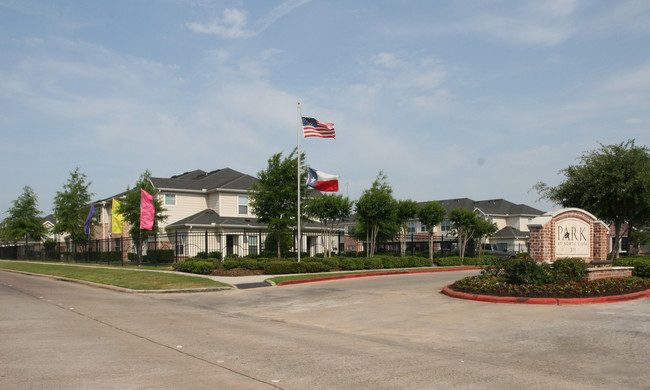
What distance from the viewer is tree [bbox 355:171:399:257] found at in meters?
34.9

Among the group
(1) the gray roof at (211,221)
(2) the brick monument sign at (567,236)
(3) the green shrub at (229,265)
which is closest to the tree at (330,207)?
(1) the gray roof at (211,221)

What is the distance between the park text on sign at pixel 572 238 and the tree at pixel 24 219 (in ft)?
187

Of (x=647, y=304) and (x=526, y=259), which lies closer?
(x=647, y=304)

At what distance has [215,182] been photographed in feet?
155

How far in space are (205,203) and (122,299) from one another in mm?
28458

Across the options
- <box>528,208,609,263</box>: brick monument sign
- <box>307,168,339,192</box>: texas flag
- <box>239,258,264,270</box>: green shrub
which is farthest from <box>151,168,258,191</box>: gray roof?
<box>528,208,609,263</box>: brick monument sign

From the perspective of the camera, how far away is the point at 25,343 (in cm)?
945

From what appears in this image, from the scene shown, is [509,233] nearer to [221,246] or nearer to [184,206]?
[221,246]

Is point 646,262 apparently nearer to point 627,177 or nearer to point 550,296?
point 550,296

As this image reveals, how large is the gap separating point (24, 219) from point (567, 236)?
190ft

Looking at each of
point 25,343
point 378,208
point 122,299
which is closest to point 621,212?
point 378,208

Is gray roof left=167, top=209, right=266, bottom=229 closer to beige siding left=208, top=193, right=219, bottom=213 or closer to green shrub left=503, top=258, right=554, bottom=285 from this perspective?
beige siding left=208, top=193, right=219, bottom=213

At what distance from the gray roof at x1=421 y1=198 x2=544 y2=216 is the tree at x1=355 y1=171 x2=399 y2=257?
98.7ft

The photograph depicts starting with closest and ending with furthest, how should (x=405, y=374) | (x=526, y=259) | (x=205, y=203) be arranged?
(x=405, y=374) → (x=526, y=259) → (x=205, y=203)
